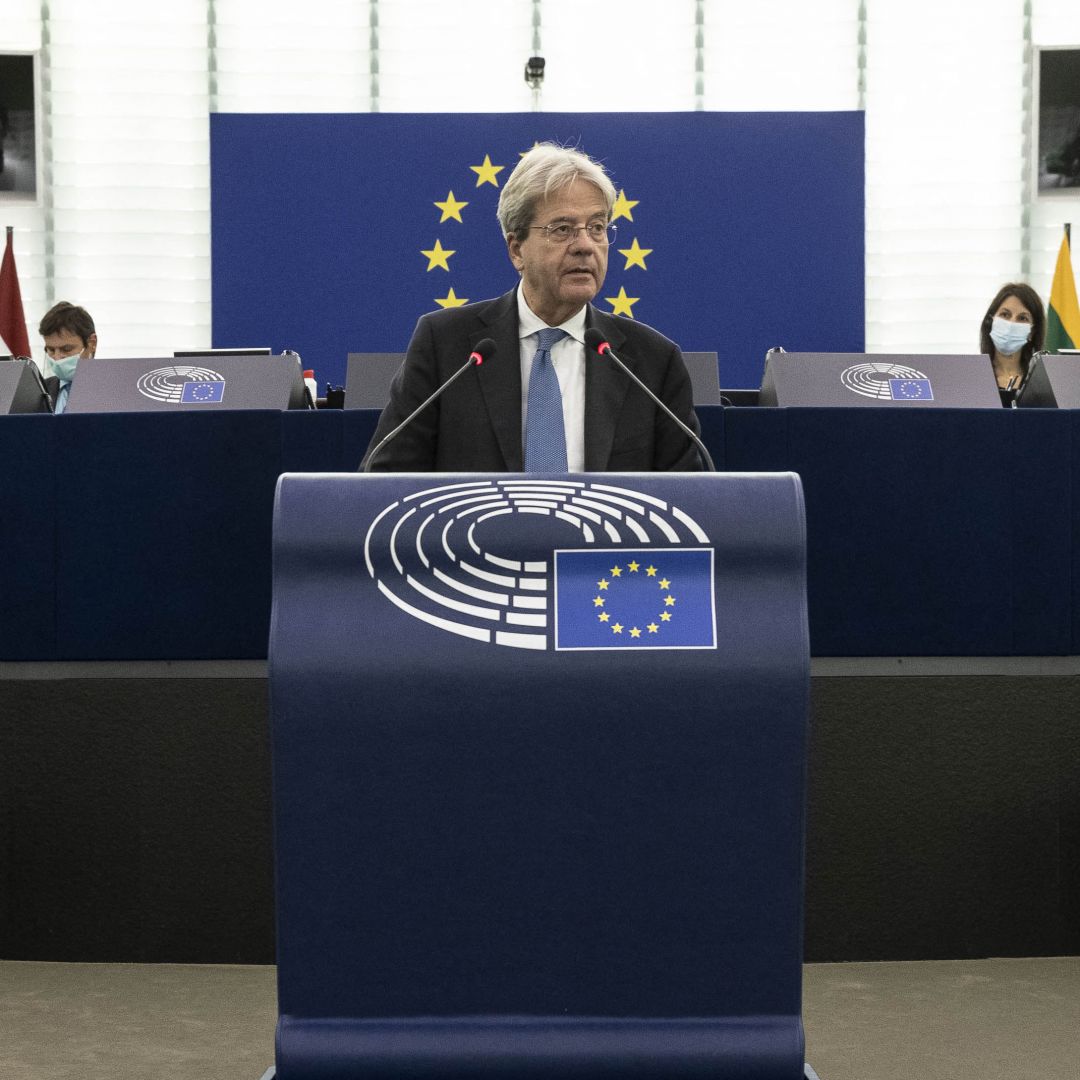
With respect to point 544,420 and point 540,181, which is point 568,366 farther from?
point 540,181

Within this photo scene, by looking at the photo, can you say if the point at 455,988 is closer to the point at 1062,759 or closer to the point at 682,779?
the point at 682,779

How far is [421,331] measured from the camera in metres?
2.22

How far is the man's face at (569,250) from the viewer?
7.00ft

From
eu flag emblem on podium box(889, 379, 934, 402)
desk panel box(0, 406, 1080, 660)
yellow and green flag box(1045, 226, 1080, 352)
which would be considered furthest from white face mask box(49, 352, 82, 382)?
yellow and green flag box(1045, 226, 1080, 352)

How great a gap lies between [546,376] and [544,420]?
3.0 inches

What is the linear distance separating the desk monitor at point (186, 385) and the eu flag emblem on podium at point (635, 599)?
2695 millimetres

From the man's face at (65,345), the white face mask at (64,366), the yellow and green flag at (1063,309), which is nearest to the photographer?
the white face mask at (64,366)

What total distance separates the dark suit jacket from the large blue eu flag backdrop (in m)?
5.53

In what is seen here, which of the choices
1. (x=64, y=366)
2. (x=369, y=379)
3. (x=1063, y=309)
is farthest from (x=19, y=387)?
(x=1063, y=309)

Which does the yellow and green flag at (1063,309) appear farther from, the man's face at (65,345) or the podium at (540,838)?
the podium at (540,838)

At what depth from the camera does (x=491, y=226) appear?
7.78 metres

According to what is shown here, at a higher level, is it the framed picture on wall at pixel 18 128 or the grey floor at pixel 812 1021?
the framed picture on wall at pixel 18 128

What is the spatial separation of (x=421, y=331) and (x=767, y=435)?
123 centimetres

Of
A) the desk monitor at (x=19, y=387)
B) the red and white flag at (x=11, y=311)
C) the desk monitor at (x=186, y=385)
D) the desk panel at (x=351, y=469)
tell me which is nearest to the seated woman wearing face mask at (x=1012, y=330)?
the desk panel at (x=351, y=469)
